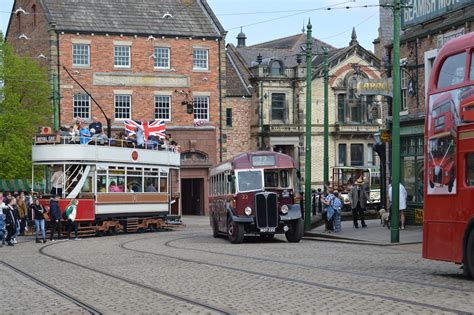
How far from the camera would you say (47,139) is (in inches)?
1372

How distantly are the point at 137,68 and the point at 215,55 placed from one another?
16.5 feet

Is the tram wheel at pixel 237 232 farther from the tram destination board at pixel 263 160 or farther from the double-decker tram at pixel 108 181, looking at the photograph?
the double-decker tram at pixel 108 181

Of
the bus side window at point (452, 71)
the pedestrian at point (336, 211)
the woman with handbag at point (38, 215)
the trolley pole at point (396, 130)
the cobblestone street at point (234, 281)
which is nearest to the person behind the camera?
the cobblestone street at point (234, 281)

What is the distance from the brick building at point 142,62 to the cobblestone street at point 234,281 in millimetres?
28388

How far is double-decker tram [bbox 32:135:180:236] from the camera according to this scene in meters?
34.6

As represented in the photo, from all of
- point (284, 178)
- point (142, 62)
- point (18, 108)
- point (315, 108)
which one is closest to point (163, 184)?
point (284, 178)

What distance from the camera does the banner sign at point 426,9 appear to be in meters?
30.1

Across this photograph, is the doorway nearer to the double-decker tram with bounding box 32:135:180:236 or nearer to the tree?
the tree

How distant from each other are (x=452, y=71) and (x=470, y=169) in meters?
1.82

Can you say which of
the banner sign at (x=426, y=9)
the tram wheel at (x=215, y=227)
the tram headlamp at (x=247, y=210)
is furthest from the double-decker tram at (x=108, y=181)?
the banner sign at (x=426, y=9)

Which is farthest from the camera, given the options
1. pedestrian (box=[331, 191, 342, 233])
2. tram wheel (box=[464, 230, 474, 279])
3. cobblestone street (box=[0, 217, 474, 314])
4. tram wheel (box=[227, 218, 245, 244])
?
pedestrian (box=[331, 191, 342, 233])

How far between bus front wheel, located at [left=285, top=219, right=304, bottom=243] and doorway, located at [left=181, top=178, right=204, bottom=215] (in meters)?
29.4

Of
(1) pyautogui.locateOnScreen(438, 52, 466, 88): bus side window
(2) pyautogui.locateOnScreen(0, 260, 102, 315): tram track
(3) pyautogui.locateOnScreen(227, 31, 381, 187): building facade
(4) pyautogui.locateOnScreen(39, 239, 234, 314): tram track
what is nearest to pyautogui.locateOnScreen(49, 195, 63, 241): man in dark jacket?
(4) pyautogui.locateOnScreen(39, 239, 234, 314): tram track

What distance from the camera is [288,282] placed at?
50.8ft
